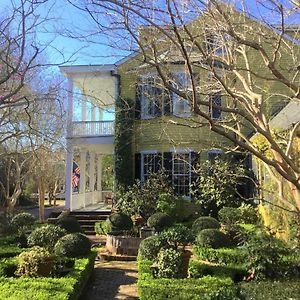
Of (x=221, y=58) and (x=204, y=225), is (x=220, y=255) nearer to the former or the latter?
(x=204, y=225)

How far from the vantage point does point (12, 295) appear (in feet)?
23.1

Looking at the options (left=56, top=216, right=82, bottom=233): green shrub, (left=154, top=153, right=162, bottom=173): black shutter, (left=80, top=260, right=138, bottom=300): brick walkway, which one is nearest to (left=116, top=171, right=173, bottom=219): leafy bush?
(left=154, top=153, right=162, bottom=173): black shutter

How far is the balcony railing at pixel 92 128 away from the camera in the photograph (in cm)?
2147

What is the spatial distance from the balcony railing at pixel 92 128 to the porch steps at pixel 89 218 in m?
3.76

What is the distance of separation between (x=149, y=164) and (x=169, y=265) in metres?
12.0

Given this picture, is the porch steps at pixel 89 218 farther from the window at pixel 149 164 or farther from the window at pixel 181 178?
the window at pixel 181 178

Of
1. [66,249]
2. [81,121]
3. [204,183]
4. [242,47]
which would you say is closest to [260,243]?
[242,47]

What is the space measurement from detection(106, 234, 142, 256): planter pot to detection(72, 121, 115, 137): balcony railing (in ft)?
27.4

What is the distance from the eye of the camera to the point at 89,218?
65.8ft

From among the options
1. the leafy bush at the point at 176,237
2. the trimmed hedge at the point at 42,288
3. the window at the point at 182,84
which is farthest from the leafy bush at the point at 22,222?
the window at the point at 182,84

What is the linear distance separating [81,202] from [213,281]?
15.5 meters

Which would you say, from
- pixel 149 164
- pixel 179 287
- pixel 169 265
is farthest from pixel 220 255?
pixel 149 164

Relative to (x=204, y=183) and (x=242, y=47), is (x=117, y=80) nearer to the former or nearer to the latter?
(x=204, y=183)

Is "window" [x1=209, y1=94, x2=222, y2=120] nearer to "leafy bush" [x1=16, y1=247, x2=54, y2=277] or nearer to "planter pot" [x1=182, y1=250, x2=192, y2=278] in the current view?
"planter pot" [x1=182, y1=250, x2=192, y2=278]
